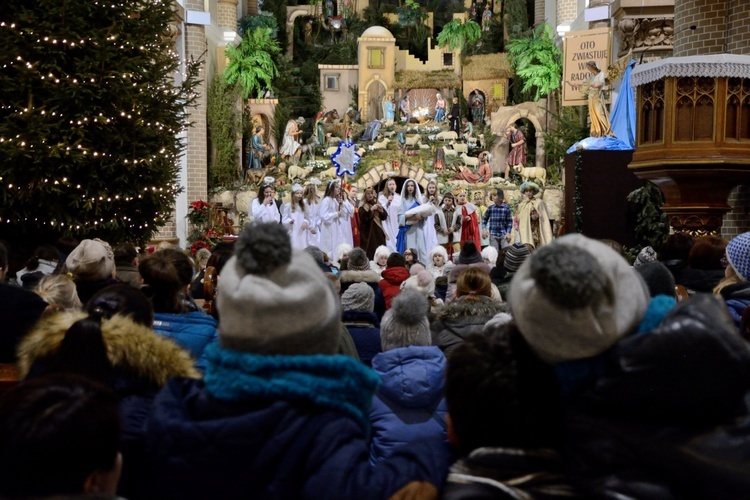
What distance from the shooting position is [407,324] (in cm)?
382

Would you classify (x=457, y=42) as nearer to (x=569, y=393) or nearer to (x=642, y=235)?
(x=642, y=235)

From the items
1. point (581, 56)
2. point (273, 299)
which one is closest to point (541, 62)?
point (581, 56)

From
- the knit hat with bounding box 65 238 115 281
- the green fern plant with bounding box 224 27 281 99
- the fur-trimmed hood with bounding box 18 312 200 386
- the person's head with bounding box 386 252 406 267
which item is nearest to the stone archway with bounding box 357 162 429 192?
the green fern plant with bounding box 224 27 281 99

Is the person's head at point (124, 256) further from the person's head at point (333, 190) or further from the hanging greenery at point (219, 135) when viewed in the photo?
the hanging greenery at point (219, 135)

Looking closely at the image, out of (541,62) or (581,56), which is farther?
(541,62)

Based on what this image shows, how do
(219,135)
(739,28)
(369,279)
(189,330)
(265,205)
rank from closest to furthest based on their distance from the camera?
(189,330), (369,279), (739,28), (265,205), (219,135)

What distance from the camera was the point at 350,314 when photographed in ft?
15.2

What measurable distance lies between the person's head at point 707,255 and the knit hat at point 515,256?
169 centimetres

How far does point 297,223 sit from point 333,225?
74cm

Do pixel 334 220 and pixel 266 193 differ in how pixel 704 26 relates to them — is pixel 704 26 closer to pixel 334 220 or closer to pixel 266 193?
pixel 334 220

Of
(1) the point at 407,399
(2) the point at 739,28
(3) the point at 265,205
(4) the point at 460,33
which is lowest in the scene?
(1) the point at 407,399

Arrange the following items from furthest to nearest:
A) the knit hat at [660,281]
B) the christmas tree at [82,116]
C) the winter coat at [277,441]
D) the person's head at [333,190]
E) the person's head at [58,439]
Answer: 1. the person's head at [333,190]
2. the christmas tree at [82,116]
3. the knit hat at [660,281]
4. the winter coat at [277,441]
5. the person's head at [58,439]

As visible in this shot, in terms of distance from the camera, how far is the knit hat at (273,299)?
1943mm

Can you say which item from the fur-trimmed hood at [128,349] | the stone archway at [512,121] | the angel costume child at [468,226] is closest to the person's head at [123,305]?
the fur-trimmed hood at [128,349]
